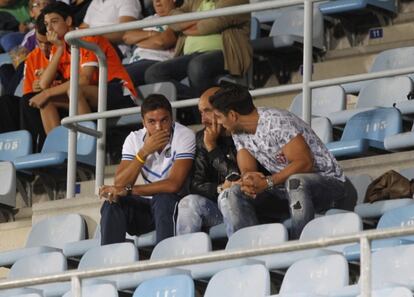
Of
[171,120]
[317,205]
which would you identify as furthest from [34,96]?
[317,205]

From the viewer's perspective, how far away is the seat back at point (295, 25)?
11680mm

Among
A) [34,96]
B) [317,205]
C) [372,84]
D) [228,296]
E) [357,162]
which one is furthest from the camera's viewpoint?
[34,96]

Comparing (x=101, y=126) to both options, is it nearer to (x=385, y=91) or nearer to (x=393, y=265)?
(x=385, y=91)

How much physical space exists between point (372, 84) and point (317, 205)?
1697mm

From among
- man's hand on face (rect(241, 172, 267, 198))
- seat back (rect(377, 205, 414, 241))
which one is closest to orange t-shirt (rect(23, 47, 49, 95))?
man's hand on face (rect(241, 172, 267, 198))

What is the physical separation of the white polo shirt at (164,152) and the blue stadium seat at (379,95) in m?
0.95

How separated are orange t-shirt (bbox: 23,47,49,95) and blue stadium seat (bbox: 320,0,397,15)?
1.73 meters

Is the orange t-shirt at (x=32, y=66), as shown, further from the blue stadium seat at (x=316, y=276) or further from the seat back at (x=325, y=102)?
the blue stadium seat at (x=316, y=276)

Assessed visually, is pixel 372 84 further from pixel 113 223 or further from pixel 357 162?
pixel 113 223

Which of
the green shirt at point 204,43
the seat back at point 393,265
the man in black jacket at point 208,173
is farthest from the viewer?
the green shirt at point 204,43

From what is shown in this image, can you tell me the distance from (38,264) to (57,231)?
2.01ft

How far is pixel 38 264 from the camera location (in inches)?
386

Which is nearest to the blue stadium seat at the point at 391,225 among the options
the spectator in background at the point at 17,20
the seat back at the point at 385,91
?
the seat back at the point at 385,91

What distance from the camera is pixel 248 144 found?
938 cm
